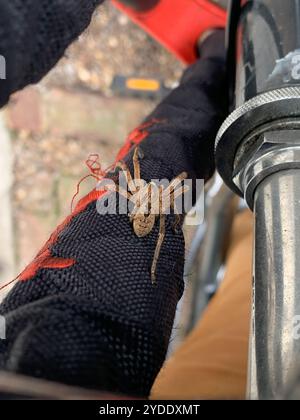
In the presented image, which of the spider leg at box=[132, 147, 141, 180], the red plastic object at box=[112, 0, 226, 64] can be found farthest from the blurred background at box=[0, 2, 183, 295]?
the spider leg at box=[132, 147, 141, 180]

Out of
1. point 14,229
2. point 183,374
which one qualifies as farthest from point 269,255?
point 14,229

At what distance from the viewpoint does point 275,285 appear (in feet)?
0.89

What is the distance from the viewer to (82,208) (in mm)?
327

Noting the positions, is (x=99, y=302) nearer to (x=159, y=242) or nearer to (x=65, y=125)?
(x=159, y=242)

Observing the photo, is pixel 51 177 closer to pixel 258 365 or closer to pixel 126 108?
pixel 126 108

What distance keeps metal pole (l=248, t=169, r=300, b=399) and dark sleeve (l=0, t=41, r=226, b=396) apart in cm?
5

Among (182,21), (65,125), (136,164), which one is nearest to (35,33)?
(136,164)

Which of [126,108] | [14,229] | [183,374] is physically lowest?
[183,374]

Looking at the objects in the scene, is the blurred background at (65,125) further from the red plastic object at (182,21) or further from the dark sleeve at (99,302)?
the dark sleeve at (99,302)

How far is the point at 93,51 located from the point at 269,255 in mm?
906

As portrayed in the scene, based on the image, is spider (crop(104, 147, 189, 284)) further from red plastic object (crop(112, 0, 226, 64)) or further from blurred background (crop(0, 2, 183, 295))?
blurred background (crop(0, 2, 183, 295))

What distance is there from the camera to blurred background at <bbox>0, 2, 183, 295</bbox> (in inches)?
42.7

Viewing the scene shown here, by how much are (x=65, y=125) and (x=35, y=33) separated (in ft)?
2.97
